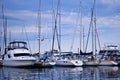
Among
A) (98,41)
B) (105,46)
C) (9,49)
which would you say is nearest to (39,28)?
(9,49)

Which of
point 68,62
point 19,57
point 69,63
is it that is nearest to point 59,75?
point 19,57

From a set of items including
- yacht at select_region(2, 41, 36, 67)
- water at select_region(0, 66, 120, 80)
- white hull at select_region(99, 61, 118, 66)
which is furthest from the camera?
white hull at select_region(99, 61, 118, 66)

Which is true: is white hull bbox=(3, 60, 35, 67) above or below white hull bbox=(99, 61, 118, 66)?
above

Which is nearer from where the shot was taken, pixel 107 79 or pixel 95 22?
pixel 107 79

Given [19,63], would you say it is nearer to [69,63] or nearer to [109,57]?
[69,63]

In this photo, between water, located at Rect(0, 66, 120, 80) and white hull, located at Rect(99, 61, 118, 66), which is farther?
white hull, located at Rect(99, 61, 118, 66)

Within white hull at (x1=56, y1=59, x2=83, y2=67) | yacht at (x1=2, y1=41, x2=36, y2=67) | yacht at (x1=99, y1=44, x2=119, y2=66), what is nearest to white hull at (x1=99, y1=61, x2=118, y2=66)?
yacht at (x1=99, y1=44, x2=119, y2=66)

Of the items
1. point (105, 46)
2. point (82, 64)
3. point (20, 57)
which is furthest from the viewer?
point (105, 46)

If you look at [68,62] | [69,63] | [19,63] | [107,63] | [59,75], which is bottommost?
[107,63]

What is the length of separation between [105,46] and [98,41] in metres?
17.1

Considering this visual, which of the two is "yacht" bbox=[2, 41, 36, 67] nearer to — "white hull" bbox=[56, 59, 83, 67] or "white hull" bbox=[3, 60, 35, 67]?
"white hull" bbox=[3, 60, 35, 67]

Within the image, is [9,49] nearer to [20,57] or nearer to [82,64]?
[20,57]

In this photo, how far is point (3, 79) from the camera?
34.9m

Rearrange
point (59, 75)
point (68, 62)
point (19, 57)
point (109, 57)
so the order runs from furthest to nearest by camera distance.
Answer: point (109, 57) < point (68, 62) < point (19, 57) < point (59, 75)
